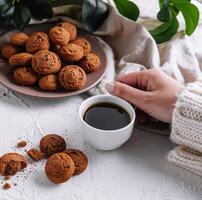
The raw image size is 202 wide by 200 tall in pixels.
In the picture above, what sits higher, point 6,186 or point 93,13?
point 93,13

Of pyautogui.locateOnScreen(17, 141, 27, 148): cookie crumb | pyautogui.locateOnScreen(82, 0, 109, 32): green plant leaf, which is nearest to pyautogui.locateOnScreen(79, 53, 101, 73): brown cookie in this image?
pyautogui.locateOnScreen(82, 0, 109, 32): green plant leaf

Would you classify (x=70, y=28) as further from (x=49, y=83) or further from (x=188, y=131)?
(x=188, y=131)

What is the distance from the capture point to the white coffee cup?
2.26 ft

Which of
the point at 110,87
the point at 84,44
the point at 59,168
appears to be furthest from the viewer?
the point at 84,44

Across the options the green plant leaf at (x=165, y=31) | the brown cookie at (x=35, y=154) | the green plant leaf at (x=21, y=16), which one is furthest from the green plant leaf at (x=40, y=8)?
the brown cookie at (x=35, y=154)

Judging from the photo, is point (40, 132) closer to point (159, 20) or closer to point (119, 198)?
point (119, 198)

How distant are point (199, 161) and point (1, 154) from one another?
331 mm

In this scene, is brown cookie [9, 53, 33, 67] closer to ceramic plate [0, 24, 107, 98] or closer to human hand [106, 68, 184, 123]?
ceramic plate [0, 24, 107, 98]

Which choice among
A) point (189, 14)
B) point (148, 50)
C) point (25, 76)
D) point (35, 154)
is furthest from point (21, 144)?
point (189, 14)

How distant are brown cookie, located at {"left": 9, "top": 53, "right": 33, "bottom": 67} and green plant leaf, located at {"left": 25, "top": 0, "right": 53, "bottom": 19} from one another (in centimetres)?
14

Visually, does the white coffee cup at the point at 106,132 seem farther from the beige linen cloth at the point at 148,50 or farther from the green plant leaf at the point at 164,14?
the green plant leaf at the point at 164,14

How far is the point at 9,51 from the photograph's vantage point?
0.86 meters

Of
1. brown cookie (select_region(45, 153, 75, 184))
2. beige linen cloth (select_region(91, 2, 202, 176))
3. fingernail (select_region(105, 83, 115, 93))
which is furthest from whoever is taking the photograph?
beige linen cloth (select_region(91, 2, 202, 176))

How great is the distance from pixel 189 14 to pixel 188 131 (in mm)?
331
